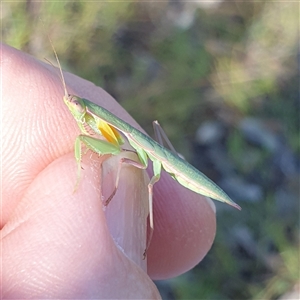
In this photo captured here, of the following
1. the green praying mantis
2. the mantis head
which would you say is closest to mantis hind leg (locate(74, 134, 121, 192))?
the green praying mantis

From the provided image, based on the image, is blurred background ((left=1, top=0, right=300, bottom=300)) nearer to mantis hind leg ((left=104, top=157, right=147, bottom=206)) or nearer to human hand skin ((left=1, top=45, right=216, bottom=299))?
human hand skin ((left=1, top=45, right=216, bottom=299))

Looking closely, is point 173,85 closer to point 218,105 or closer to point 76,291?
point 218,105

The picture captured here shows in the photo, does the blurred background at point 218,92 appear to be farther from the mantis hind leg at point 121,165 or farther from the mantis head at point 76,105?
the mantis head at point 76,105

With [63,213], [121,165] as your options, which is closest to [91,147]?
[121,165]

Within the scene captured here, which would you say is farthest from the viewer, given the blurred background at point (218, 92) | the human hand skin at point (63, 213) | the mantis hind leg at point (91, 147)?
the blurred background at point (218, 92)

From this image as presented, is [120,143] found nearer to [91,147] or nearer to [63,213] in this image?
→ [91,147]

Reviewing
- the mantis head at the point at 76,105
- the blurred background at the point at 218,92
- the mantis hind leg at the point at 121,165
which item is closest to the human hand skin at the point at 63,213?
the mantis hind leg at the point at 121,165

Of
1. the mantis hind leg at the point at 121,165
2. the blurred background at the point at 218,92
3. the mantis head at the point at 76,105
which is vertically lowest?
the blurred background at the point at 218,92
